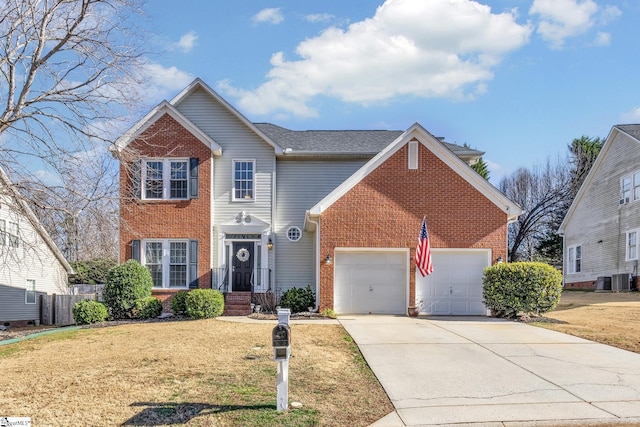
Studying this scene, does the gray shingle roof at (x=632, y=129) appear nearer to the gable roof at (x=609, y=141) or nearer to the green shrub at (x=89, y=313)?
the gable roof at (x=609, y=141)

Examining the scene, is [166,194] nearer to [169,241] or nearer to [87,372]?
[169,241]

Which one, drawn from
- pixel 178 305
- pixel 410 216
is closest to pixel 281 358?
pixel 410 216

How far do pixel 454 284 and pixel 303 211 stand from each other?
6703 millimetres

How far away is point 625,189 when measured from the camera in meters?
25.6

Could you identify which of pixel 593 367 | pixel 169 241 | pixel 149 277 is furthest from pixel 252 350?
pixel 169 241

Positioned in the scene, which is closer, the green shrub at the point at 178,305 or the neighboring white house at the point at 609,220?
the green shrub at the point at 178,305

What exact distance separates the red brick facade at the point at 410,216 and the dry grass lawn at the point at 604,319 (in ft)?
10.3

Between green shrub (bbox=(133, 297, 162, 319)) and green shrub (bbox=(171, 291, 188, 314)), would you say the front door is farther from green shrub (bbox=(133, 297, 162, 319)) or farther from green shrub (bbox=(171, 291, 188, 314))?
green shrub (bbox=(133, 297, 162, 319))

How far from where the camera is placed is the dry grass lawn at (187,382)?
6414mm

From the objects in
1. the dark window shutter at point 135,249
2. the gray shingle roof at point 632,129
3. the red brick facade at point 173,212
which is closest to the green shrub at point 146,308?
the dark window shutter at point 135,249

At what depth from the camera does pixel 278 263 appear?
20.6m

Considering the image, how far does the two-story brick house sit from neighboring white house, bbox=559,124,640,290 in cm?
988

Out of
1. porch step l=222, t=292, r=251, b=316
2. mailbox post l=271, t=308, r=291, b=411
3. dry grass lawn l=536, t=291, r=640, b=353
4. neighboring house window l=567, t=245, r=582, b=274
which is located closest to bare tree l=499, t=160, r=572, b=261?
neighboring house window l=567, t=245, r=582, b=274

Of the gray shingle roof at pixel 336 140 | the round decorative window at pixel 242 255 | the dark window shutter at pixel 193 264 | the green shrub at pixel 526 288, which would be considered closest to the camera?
the green shrub at pixel 526 288
